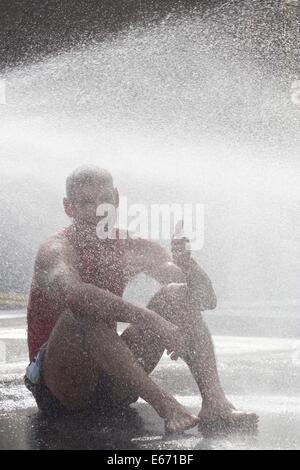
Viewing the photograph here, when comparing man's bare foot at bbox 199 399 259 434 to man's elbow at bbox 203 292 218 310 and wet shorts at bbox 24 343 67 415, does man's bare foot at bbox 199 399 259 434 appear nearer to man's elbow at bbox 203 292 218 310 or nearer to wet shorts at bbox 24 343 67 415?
man's elbow at bbox 203 292 218 310

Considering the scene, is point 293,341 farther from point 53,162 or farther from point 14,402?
point 53,162

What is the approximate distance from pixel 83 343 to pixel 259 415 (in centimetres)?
68

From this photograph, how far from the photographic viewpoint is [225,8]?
257 inches

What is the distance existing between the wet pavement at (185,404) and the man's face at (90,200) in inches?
27.1

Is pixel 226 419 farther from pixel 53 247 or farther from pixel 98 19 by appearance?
pixel 98 19

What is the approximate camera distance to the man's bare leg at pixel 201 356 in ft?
7.25

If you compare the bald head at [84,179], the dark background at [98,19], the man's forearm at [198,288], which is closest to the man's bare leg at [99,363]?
the man's forearm at [198,288]

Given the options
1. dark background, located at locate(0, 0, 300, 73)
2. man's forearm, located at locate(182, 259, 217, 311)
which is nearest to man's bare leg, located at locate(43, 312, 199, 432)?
man's forearm, located at locate(182, 259, 217, 311)

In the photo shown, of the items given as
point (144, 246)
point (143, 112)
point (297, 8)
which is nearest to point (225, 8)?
point (297, 8)

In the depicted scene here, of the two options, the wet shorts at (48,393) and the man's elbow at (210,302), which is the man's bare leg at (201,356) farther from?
the wet shorts at (48,393)

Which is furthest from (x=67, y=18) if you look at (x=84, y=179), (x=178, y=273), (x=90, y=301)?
(x=90, y=301)

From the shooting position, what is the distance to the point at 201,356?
227 centimetres

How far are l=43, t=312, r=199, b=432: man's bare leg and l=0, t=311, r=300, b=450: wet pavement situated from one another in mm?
86

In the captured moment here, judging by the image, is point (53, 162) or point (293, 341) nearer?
point (293, 341)
